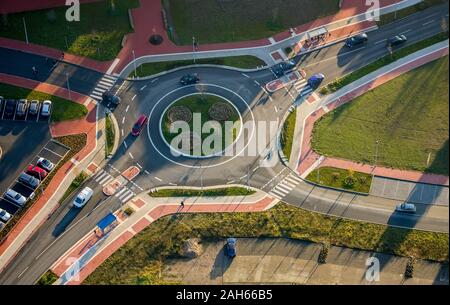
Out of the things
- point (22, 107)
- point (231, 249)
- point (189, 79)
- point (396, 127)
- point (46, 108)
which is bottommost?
point (231, 249)

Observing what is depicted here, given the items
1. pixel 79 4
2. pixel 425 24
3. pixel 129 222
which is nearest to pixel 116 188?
pixel 129 222

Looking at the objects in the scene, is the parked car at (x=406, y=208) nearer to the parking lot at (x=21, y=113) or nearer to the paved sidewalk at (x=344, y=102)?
the paved sidewalk at (x=344, y=102)

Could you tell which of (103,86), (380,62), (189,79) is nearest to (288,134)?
(189,79)

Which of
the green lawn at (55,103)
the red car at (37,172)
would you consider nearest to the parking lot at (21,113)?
the green lawn at (55,103)

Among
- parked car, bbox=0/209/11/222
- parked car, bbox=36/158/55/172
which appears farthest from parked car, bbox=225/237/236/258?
parked car, bbox=0/209/11/222

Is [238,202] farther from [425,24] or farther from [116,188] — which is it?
[425,24]

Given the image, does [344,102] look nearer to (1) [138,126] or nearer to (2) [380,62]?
(2) [380,62]
